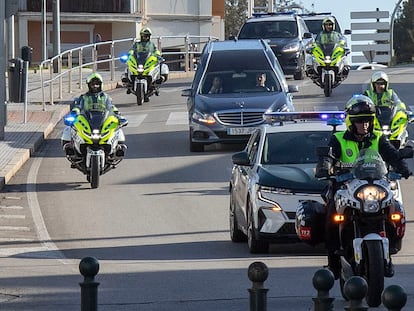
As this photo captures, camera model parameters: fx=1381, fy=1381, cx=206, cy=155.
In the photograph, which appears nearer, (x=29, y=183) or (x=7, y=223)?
(x=7, y=223)

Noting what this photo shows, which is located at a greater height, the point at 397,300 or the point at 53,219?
the point at 397,300

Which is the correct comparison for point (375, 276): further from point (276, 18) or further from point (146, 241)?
point (276, 18)

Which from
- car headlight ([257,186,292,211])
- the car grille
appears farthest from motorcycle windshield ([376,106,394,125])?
car headlight ([257,186,292,211])

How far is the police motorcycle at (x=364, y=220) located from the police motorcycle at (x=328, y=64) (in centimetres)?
2235

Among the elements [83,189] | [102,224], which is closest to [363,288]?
[102,224]

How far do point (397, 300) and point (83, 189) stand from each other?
614 inches

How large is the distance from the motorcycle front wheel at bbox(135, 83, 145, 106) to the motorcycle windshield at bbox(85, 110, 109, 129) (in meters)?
11.6

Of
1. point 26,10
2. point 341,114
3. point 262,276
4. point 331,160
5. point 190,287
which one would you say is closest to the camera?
point 262,276

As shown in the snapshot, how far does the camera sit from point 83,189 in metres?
21.7

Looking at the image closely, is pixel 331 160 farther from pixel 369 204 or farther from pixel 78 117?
pixel 78 117

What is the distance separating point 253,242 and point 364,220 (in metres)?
4.37

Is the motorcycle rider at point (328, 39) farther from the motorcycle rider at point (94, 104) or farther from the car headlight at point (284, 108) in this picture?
the motorcycle rider at point (94, 104)

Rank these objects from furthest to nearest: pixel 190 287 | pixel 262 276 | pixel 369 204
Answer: pixel 190 287, pixel 369 204, pixel 262 276

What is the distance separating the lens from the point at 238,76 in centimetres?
2622
